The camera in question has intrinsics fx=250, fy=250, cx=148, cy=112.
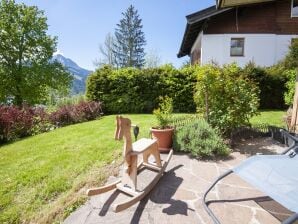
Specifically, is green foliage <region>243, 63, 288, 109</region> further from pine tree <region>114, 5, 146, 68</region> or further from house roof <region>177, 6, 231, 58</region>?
pine tree <region>114, 5, 146, 68</region>

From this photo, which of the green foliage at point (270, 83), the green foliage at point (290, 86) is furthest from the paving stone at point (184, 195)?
the green foliage at point (270, 83)

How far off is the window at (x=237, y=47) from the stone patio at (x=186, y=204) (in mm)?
12005

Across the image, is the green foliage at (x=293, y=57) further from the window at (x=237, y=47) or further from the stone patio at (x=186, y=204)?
the stone patio at (x=186, y=204)

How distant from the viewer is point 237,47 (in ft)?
48.4

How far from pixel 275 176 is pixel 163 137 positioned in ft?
8.91

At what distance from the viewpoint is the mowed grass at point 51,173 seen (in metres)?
3.27

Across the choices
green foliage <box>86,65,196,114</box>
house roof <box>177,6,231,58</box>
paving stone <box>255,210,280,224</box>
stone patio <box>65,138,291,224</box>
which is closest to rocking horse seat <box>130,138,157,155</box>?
stone patio <box>65,138,291,224</box>

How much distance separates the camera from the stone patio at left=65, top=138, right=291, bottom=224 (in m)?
2.93

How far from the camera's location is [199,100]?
20.3ft

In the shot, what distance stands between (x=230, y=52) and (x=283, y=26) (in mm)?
3347

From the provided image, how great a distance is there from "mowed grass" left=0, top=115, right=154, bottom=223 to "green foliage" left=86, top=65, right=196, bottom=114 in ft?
14.8

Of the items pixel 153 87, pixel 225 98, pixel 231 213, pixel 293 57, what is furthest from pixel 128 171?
pixel 293 57

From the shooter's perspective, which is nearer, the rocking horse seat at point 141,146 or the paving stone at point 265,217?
the paving stone at point 265,217

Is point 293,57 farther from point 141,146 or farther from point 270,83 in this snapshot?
point 141,146
